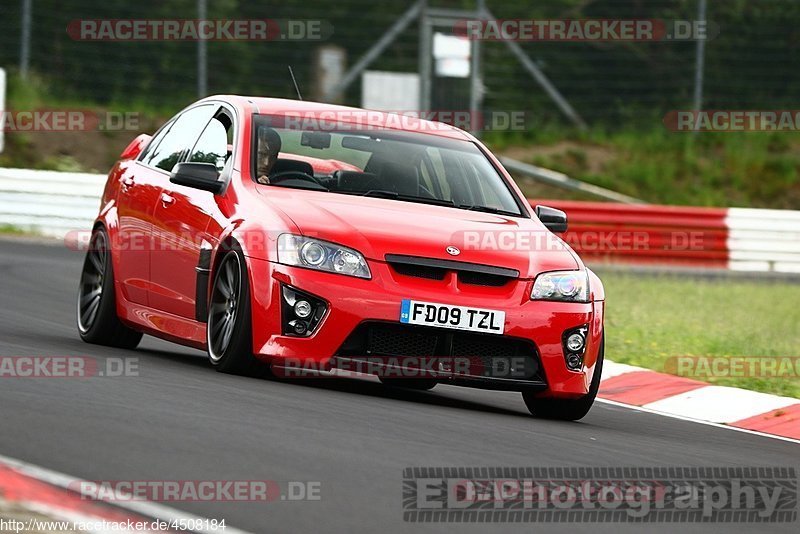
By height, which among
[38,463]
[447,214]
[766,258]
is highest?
[447,214]

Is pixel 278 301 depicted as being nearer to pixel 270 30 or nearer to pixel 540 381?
pixel 540 381

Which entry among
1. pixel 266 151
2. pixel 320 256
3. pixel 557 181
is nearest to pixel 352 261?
pixel 320 256

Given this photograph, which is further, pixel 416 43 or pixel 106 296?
pixel 416 43

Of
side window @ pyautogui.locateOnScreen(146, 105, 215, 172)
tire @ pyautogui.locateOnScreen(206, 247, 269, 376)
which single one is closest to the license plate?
tire @ pyautogui.locateOnScreen(206, 247, 269, 376)

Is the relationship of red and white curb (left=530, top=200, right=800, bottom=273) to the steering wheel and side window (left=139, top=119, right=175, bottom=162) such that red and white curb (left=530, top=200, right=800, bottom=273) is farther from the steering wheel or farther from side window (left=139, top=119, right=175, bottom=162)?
the steering wheel

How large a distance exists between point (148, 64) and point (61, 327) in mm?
14572

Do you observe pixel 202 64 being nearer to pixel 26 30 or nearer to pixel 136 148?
pixel 26 30

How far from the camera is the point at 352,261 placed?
25.6 ft

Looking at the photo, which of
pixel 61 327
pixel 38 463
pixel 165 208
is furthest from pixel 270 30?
pixel 38 463

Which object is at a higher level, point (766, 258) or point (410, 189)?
point (410, 189)

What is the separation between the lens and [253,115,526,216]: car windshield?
8.75 m

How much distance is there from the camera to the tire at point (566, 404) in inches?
331

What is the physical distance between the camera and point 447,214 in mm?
8555

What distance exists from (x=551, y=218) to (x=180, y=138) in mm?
2232
